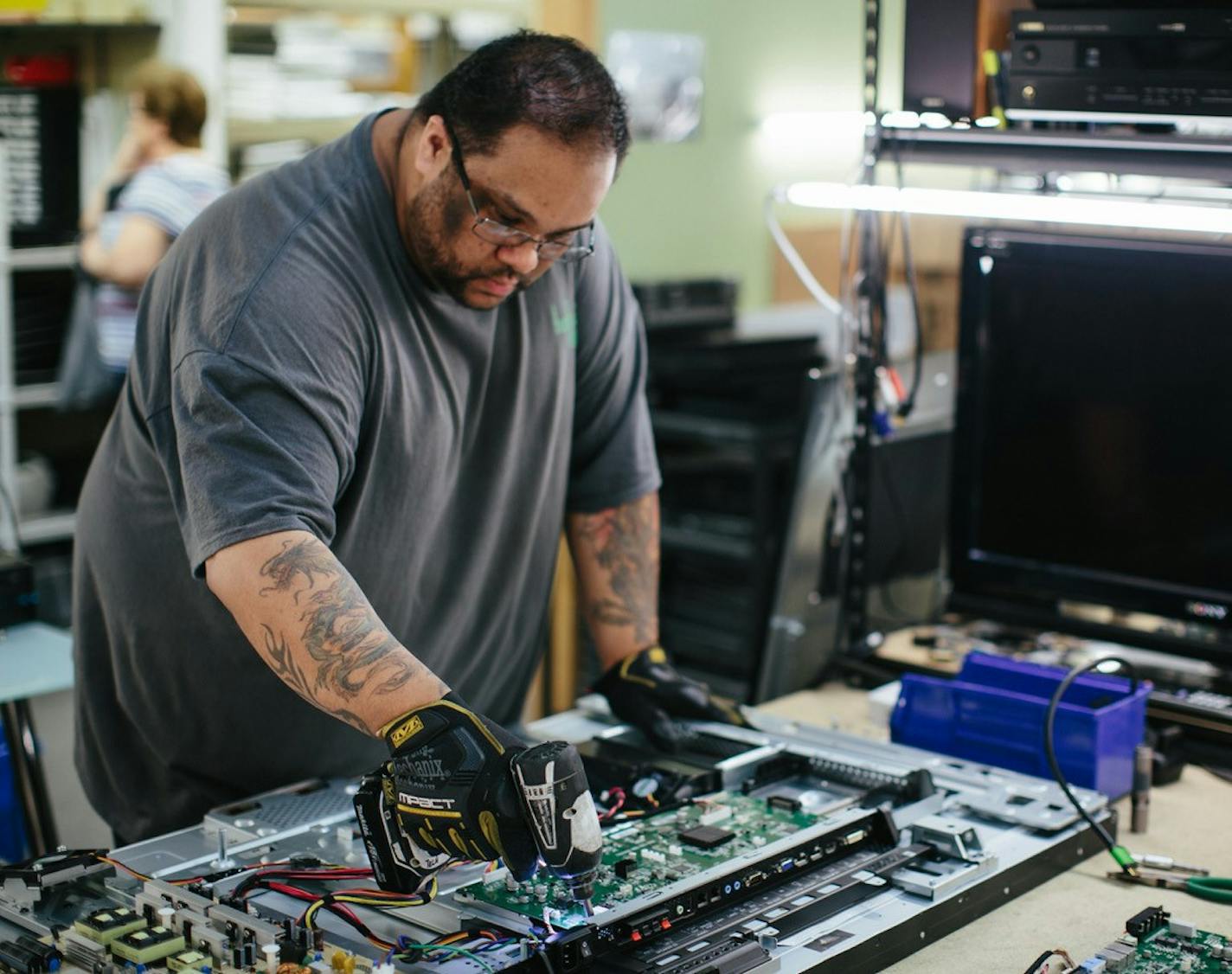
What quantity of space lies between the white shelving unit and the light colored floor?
0.89 meters

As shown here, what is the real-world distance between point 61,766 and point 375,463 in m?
1.71

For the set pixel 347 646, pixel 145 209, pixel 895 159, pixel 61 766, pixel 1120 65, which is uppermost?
pixel 1120 65

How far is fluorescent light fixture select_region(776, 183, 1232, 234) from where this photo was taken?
1894mm

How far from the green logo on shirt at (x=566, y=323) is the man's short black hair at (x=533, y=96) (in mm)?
312

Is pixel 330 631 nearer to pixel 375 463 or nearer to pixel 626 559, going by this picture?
pixel 375 463

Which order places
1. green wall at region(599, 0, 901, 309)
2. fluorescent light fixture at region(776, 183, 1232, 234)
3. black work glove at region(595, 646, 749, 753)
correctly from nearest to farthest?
fluorescent light fixture at region(776, 183, 1232, 234) < black work glove at region(595, 646, 749, 753) < green wall at region(599, 0, 901, 309)

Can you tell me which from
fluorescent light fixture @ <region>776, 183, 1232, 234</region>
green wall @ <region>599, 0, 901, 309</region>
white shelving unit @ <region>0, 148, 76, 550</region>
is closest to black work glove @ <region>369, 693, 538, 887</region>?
fluorescent light fixture @ <region>776, 183, 1232, 234</region>

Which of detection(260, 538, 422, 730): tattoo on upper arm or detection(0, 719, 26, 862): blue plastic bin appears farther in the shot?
detection(0, 719, 26, 862): blue plastic bin

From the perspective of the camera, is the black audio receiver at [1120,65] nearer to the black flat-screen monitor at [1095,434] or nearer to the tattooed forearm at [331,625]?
the black flat-screen monitor at [1095,434]

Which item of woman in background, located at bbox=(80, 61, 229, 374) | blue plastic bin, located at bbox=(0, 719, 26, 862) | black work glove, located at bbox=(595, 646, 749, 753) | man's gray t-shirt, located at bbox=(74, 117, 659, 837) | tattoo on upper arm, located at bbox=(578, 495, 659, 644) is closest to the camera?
man's gray t-shirt, located at bbox=(74, 117, 659, 837)

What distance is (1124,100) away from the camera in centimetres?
204

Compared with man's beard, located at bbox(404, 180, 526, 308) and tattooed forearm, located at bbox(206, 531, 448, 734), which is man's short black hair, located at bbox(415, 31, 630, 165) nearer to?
man's beard, located at bbox(404, 180, 526, 308)

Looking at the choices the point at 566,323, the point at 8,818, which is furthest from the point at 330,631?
the point at 8,818

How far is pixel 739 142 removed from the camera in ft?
14.4
